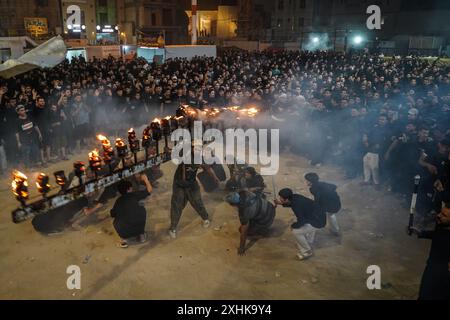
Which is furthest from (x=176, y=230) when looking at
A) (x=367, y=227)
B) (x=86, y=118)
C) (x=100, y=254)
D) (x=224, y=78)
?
(x=224, y=78)

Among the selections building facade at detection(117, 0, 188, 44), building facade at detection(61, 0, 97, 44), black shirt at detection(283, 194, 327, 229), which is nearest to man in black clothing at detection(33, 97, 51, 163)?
black shirt at detection(283, 194, 327, 229)

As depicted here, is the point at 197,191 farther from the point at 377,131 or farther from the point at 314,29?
the point at 314,29

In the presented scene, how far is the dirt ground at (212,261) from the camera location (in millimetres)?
5762

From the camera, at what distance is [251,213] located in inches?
265

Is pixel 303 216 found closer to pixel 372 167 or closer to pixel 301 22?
pixel 372 167

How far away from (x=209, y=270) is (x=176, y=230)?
156 cm

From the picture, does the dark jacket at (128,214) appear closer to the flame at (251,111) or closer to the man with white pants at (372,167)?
the man with white pants at (372,167)

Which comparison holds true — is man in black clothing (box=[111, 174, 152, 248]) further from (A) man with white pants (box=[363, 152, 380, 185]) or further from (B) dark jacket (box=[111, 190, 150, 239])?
(A) man with white pants (box=[363, 152, 380, 185])

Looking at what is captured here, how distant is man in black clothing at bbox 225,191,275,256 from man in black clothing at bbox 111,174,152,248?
1.67m

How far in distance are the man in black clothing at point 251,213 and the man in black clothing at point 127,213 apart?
167 cm

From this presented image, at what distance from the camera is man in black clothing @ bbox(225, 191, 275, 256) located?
6566 mm

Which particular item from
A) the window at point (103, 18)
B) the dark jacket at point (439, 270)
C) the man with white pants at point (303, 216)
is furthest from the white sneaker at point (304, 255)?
the window at point (103, 18)

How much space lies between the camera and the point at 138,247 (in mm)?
6984

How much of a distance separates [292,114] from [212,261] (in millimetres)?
7503
